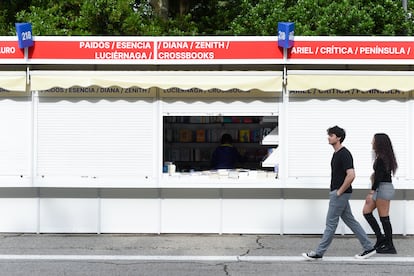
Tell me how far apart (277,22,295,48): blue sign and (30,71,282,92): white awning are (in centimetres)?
46

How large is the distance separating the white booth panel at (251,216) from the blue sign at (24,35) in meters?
3.82

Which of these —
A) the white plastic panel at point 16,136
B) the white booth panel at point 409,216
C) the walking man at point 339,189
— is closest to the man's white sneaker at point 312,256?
the walking man at point 339,189

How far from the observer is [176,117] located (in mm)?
10922

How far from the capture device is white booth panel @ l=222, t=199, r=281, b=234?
10695mm

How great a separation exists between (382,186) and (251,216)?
2323mm

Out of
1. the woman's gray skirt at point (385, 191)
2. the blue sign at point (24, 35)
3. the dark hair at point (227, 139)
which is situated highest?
the blue sign at point (24, 35)

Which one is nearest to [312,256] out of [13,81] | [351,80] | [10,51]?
[351,80]

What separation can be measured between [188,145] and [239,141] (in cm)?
84

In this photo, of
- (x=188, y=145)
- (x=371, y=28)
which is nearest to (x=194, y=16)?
(x=371, y=28)

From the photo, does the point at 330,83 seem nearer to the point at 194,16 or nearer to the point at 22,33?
the point at 22,33

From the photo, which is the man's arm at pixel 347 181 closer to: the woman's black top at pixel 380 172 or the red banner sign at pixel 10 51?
the woman's black top at pixel 380 172

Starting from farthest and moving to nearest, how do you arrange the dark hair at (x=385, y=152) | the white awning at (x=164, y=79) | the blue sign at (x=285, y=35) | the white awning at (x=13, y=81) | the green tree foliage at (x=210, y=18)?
the green tree foliage at (x=210, y=18), the white awning at (x=13, y=81), the white awning at (x=164, y=79), the blue sign at (x=285, y=35), the dark hair at (x=385, y=152)

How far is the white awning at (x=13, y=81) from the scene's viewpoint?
34.4 feet

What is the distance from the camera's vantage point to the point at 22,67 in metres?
10.8
